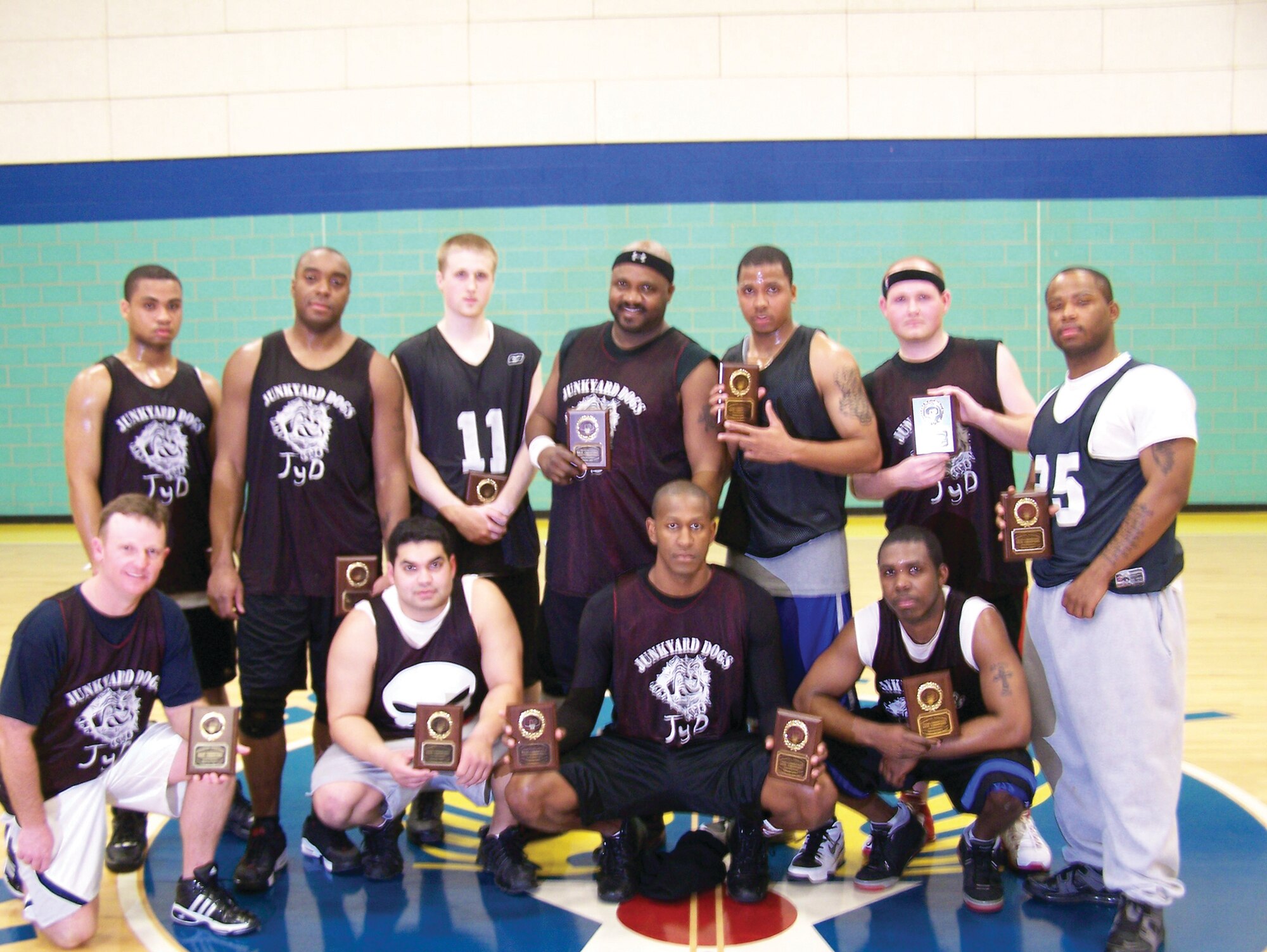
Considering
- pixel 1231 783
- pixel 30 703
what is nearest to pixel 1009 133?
pixel 1231 783

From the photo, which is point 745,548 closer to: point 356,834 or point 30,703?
point 356,834

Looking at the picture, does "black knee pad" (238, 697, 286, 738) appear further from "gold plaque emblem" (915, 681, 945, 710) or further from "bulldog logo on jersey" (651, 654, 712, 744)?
"gold plaque emblem" (915, 681, 945, 710)

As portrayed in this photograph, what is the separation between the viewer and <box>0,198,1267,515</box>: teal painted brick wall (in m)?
11.0

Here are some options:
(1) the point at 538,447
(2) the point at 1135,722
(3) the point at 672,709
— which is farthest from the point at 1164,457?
(1) the point at 538,447

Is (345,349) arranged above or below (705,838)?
above

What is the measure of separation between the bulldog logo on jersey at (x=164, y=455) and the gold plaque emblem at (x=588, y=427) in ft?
5.44

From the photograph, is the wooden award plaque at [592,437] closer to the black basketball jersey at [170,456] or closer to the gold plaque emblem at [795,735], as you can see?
the gold plaque emblem at [795,735]

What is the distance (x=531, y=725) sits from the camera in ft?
12.1

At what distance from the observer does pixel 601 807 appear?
12.5ft

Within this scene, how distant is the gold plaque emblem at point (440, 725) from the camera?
367 centimetres

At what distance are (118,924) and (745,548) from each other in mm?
2565

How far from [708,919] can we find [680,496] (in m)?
1.41

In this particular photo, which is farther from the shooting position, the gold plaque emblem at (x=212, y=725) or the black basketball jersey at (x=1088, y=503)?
the gold plaque emblem at (x=212, y=725)

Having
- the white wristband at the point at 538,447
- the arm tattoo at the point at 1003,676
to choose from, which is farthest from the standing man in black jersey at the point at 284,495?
the arm tattoo at the point at 1003,676
